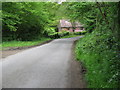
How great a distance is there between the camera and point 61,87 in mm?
4801

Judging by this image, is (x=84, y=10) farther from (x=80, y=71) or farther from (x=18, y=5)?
(x=18, y=5)

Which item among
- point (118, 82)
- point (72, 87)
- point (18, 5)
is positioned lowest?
point (72, 87)

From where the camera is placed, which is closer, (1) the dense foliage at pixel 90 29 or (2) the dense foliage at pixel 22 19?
(1) the dense foliage at pixel 90 29

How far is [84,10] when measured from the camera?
437 inches

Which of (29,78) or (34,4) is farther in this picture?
(34,4)

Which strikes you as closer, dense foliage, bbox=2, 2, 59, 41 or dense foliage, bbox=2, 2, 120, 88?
dense foliage, bbox=2, 2, 120, 88

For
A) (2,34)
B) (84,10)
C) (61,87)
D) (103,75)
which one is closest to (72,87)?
(61,87)

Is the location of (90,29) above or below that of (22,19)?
below

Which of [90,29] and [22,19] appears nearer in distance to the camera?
[22,19]

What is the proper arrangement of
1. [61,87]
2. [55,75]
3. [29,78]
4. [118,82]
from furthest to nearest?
[55,75], [29,78], [61,87], [118,82]

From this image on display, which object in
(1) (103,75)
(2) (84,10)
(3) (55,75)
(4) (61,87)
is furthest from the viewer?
(2) (84,10)

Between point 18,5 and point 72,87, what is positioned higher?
point 18,5

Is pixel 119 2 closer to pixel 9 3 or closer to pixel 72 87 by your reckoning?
pixel 72 87

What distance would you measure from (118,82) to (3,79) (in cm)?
431
